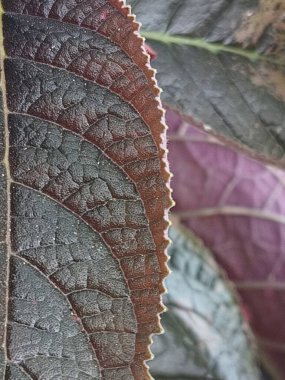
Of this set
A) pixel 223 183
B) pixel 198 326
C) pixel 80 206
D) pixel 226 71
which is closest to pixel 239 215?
pixel 223 183

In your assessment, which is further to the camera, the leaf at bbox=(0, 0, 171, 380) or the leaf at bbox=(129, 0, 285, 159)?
the leaf at bbox=(129, 0, 285, 159)

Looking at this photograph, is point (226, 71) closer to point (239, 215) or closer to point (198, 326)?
point (198, 326)

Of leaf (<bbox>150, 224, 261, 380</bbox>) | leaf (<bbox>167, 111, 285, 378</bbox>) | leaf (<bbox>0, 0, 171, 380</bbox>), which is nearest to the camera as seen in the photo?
leaf (<bbox>0, 0, 171, 380</bbox>)

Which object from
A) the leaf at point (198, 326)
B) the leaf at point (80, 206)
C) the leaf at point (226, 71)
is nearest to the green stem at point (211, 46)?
the leaf at point (226, 71)

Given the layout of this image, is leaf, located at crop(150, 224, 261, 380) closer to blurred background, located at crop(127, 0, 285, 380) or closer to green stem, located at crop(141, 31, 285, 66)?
blurred background, located at crop(127, 0, 285, 380)

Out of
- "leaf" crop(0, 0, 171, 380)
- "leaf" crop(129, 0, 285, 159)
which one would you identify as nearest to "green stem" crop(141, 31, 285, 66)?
"leaf" crop(129, 0, 285, 159)

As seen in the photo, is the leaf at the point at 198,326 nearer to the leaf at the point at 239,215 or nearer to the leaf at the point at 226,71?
the leaf at the point at 239,215

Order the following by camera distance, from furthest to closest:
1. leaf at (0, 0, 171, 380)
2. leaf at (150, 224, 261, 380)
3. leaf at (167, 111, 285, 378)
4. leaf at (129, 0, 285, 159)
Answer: leaf at (167, 111, 285, 378)
leaf at (150, 224, 261, 380)
leaf at (129, 0, 285, 159)
leaf at (0, 0, 171, 380)
